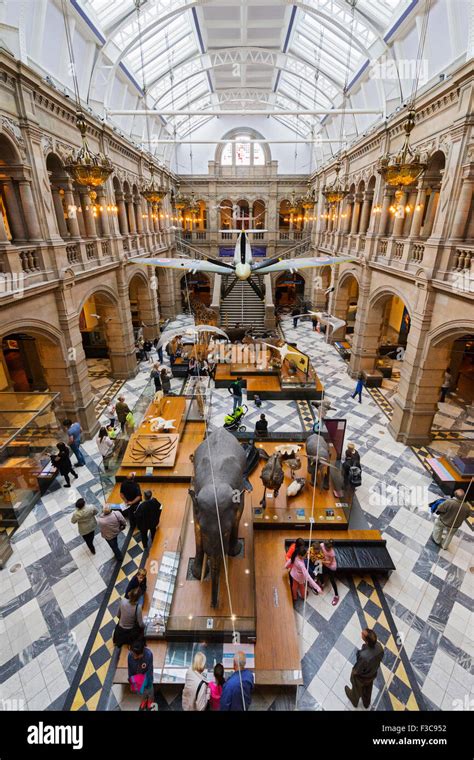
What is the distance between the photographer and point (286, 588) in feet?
21.6

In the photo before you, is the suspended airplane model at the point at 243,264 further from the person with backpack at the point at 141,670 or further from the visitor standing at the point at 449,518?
the person with backpack at the point at 141,670

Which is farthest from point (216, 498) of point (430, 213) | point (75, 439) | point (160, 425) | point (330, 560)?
point (430, 213)

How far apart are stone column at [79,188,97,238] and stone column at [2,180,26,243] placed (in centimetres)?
393

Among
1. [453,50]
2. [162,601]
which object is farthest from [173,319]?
[162,601]

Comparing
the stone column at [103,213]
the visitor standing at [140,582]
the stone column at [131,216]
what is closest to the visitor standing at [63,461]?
the visitor standing at [140,582]

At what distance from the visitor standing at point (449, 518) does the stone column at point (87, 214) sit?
1402 cm

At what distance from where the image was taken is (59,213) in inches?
465

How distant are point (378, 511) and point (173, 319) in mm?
20810

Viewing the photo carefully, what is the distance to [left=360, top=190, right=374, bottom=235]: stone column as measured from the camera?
16239 mm

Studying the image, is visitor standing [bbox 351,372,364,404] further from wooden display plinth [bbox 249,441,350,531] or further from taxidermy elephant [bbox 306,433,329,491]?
wooden display plinth [bbox 249,441,350,531]

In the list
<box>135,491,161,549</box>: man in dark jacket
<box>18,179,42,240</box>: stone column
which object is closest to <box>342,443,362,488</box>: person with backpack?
<box>135,491,161,549</box>: man in dark jacket

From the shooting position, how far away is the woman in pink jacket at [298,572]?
6.19 meters

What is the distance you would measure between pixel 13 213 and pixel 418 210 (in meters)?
12.1

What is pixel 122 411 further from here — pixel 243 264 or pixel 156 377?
pixel 243 264
